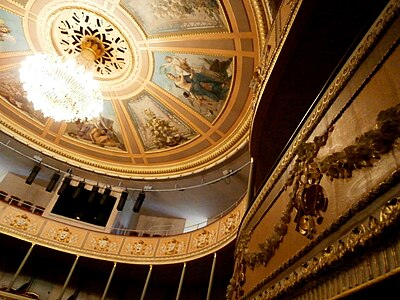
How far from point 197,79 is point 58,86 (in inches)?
148

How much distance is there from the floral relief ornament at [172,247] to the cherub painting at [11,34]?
7.48 m

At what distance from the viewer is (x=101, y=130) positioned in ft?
37.3

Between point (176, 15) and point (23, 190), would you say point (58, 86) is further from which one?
point (23, 190)

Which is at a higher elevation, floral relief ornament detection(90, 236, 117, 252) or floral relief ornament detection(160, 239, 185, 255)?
floral relief ornament detection(160, 239, 185, 255)

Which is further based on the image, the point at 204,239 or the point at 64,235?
the point at 64,235

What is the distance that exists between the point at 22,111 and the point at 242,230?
411 inches

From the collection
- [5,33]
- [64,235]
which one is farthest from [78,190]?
[5,33]

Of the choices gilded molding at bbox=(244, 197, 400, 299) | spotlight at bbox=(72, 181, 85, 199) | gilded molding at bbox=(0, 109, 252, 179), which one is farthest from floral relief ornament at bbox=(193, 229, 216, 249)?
gilded molding at bbox=(244, 197, 400, 299)

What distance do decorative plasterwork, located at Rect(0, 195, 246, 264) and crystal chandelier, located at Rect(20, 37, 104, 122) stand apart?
4.02 meters

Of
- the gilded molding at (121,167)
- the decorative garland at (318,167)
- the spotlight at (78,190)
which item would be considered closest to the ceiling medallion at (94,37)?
the gilded molding at (121,167)

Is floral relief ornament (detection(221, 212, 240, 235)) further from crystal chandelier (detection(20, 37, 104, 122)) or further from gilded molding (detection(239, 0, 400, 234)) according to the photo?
gilded molding (detection(239, 0, 400, 234))

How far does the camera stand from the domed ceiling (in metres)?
7.78

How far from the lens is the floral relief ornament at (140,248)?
970cm

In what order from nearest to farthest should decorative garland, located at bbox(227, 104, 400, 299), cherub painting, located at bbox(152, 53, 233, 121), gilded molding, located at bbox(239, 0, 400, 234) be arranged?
decorative garland, located at bbox(227, 104, 400, 299) < gilded molding, located at bbox(239, 0, 400, 234) < cherub painting, located at bbox(152, 53, 233, 121)
